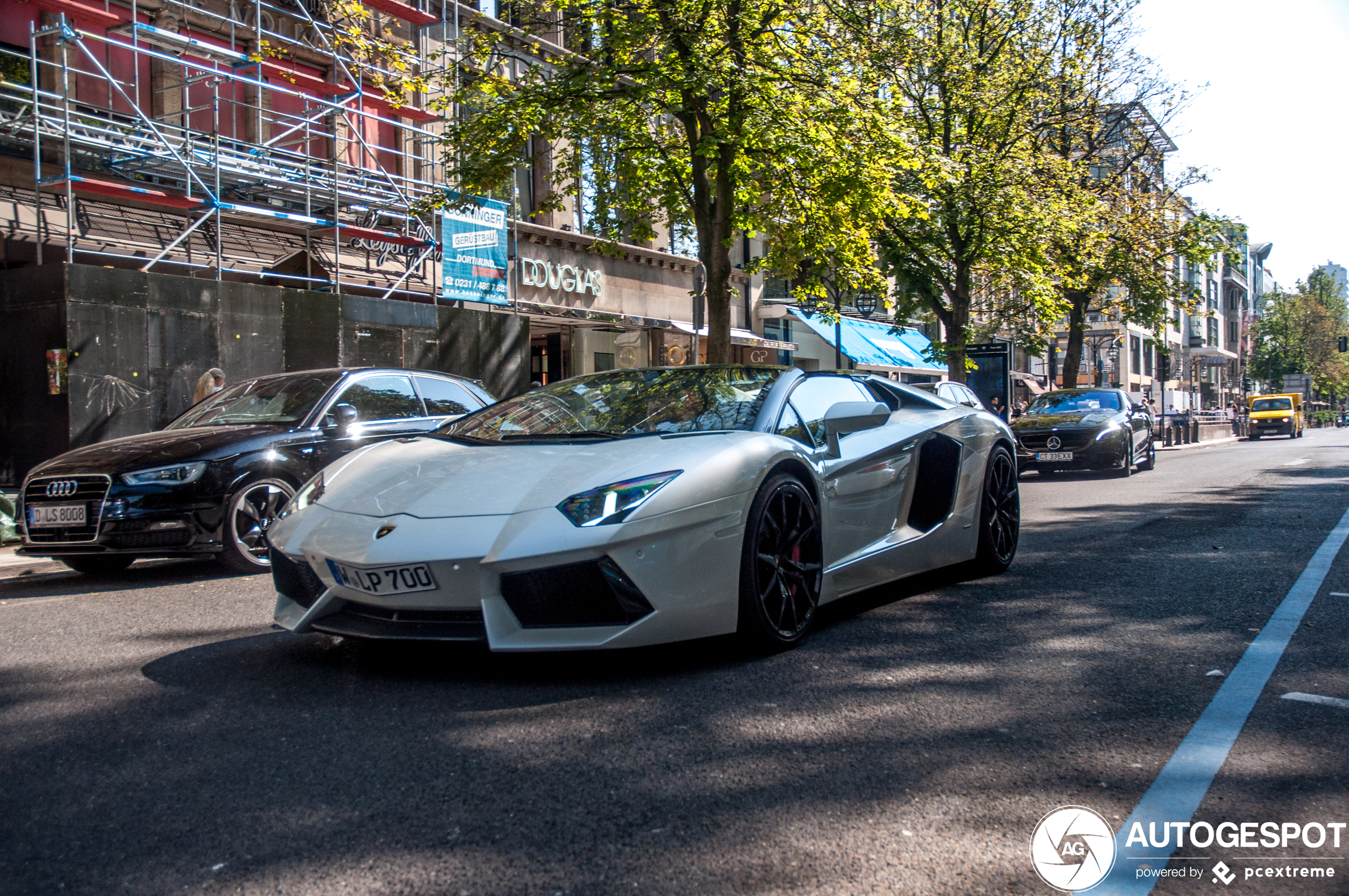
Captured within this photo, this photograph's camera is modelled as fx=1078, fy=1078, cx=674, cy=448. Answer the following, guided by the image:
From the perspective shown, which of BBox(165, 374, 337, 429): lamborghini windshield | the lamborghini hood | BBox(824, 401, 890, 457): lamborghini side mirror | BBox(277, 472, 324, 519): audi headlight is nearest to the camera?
the lamborghini hood

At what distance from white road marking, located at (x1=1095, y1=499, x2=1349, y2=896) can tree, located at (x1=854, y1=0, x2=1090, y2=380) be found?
17239 mm

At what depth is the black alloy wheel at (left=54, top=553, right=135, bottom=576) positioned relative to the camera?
23.2 feet

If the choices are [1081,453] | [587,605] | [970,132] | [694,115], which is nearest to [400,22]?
[694,115]

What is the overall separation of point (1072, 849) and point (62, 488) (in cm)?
619

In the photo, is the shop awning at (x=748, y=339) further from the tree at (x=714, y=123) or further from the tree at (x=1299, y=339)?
the tree at (x=1299, y=339)

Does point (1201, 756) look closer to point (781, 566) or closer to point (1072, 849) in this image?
point (1072, 849)

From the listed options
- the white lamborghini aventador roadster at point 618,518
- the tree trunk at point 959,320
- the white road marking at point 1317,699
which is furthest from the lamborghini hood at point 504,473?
the tree trunk at point 959,320

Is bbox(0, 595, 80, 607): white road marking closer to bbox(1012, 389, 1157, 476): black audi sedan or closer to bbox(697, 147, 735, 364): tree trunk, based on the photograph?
bbox(697, 147, 735, 364): tree trunk

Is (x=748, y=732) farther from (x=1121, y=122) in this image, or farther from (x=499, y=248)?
(x=1121, y=122)

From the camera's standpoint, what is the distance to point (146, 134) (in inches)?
570

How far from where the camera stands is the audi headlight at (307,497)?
4.33 m

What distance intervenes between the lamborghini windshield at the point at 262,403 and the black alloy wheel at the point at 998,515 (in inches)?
182

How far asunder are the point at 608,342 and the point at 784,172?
1041 centimetres

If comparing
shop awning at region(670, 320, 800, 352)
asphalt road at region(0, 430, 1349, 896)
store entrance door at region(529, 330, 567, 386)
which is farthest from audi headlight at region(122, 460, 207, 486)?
shop awning at region(670, 320, 800, 352)
